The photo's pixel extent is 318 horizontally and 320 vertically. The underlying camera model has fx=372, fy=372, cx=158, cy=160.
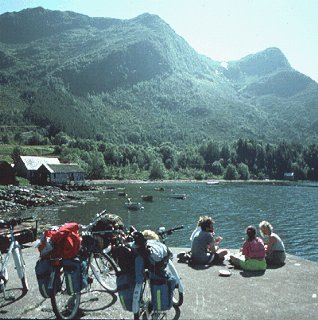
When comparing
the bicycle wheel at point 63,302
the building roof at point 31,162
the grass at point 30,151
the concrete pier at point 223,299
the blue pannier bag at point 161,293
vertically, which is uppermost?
the blue pannier bag at point 161,293

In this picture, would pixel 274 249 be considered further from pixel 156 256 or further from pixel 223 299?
pixel 156 256

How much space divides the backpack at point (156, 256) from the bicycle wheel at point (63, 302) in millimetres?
2034

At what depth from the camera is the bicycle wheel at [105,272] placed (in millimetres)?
9609

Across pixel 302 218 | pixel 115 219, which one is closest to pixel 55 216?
pixel 302 218

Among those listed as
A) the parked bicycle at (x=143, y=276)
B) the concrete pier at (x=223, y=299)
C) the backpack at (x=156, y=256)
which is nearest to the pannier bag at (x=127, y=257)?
the parked bicycle at (x=143, y=276)

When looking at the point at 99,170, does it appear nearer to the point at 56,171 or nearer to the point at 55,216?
the point at 56,171

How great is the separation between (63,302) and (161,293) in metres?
2.74

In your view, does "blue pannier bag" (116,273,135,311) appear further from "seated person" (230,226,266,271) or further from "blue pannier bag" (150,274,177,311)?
"seated person" (230,226,266,271)

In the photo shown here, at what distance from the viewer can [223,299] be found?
30.2ft

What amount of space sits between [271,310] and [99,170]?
15615 centimetres

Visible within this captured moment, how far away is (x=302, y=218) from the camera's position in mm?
56500

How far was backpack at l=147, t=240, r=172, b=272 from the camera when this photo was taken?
7262 millimetres

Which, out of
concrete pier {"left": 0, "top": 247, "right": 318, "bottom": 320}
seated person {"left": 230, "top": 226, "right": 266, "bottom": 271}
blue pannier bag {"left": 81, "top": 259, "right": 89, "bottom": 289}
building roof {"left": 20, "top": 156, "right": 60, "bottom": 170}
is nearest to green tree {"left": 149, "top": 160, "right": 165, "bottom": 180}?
building roof {"left": 20, "top": 156, "right": 60, "bottom": 170}

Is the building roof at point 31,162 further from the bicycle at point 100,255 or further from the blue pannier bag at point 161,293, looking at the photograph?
the blue pannier bag at point 161,293
